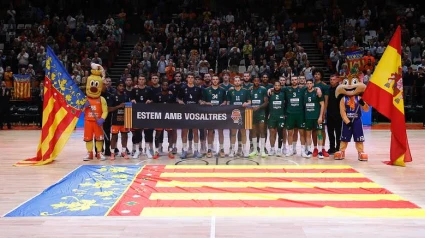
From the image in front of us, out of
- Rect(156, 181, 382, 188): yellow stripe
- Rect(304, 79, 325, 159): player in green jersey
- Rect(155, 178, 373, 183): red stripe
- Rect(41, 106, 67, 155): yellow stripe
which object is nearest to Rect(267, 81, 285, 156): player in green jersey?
Rect(304, 79, 325, 159): player in green jersey

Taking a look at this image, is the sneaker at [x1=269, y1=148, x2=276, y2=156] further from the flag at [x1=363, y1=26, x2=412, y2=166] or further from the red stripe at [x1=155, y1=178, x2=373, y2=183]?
the red stripe at [x1=155, y1=178, x2=373, y2=183]

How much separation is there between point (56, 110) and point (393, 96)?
6.94 m

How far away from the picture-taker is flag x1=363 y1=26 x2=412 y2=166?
9.42 metres

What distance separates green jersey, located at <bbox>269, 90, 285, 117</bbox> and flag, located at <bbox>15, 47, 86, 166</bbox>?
161 inches

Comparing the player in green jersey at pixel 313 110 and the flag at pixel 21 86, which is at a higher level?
the flag at pixel 21 86

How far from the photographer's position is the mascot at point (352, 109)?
9930 millimetres

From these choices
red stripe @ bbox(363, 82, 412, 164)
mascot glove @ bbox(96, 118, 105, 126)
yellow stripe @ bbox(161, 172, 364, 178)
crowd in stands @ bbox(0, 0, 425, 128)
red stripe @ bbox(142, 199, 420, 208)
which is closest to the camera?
red stripe @ bbox(142, 199, 420, 208)

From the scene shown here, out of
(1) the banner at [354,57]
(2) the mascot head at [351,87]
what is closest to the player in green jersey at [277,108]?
(2) the mascot head at [351,87]

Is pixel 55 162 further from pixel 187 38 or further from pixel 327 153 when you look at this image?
pixel 187 38

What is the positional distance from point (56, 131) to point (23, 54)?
441 inches

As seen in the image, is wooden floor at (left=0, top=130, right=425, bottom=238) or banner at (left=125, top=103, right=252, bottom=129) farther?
banner at (left=125, top=103, right=252, bottom=129)

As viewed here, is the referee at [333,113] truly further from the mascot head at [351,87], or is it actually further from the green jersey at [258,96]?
the green jersey at [258,96]

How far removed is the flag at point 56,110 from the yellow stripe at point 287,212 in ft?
14.1

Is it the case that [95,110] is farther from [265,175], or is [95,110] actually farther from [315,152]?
[315,152]
